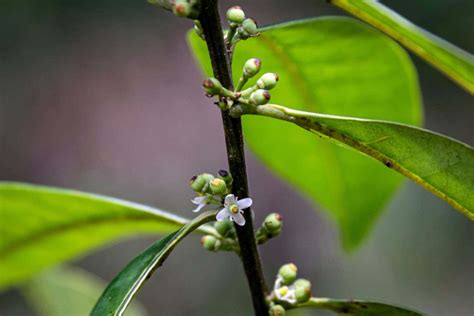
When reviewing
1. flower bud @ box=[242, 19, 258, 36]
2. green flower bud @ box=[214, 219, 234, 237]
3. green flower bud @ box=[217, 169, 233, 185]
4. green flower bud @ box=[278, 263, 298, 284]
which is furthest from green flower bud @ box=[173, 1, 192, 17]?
green flower bud @ box=[278, 263, 298, 284]

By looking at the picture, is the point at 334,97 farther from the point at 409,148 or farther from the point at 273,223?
the point at 409,148

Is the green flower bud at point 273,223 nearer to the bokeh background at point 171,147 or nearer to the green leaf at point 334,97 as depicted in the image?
the green leaf at point 334,97

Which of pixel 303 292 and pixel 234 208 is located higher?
pixel 234 208

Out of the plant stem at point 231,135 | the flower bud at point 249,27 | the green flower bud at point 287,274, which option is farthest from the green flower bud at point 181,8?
the green flower bud at point 287,274

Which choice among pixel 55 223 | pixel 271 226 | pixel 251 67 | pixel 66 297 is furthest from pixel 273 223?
pixel 66 297

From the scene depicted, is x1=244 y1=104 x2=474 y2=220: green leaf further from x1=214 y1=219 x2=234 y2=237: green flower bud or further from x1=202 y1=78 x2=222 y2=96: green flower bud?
x1=214 y1=219 x2=234 y2=237: green flower bud

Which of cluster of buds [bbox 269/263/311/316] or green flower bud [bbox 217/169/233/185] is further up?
green flower bud [bbox 217/169/233/185]
